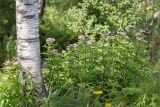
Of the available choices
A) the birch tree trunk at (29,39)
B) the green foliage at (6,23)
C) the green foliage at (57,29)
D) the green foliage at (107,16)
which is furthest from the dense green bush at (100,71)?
the green foliage at (57,29)


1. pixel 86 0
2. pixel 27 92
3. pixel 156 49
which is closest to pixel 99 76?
pixel 27 92

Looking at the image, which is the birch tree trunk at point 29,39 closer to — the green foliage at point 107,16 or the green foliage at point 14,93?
the green foliage at point 14,93

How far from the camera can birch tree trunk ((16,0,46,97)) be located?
4.83 m

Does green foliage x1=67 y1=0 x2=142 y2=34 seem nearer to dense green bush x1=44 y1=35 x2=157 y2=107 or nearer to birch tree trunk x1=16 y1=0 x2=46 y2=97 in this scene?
dense green bush x1=44 y1=35 x2=157 y2=107

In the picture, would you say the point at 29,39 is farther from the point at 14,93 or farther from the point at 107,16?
the point at 107,16

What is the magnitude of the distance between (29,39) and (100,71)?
1.05m

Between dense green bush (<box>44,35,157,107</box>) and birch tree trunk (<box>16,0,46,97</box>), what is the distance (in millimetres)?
284

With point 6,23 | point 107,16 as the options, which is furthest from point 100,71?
point 6,23

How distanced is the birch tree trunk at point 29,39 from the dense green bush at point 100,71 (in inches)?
11.2

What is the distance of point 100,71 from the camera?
5434 millimetres

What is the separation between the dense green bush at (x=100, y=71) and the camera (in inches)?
199

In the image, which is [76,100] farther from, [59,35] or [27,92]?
[59,35]

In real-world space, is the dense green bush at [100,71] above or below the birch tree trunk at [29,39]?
below

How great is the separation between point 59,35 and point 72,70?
655 centimetres
